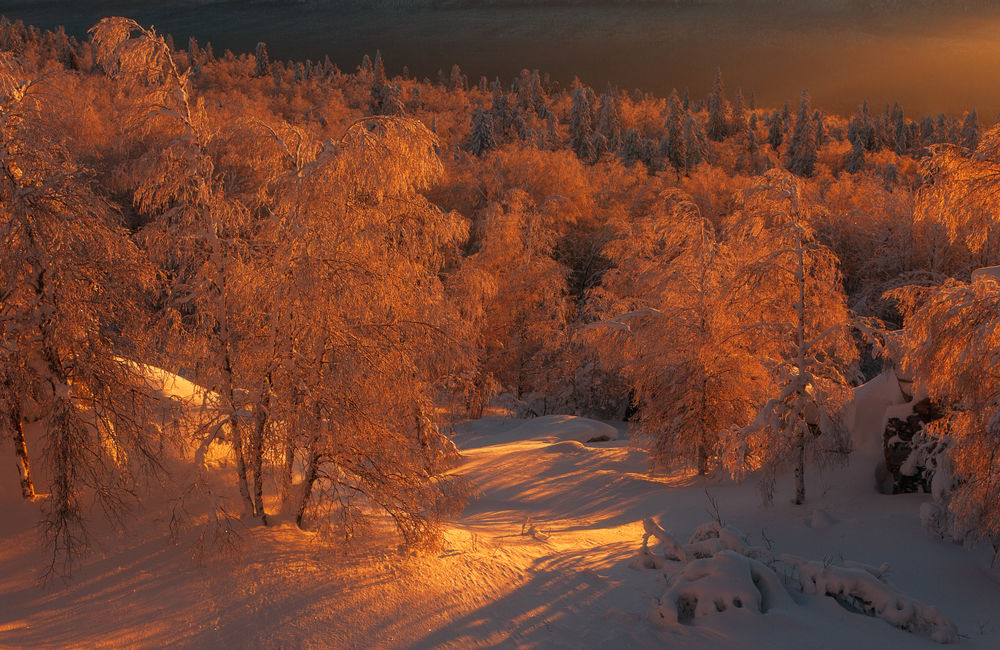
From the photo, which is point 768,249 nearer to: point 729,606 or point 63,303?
point 729,606

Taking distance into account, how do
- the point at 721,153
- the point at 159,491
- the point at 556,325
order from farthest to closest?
the point at 721,153 < the point at 556,325 < the point at 159,491

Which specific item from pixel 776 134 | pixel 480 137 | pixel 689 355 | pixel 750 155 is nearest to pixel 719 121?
pixel 776 134

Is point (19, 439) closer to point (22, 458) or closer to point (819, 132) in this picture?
point (22, 458)

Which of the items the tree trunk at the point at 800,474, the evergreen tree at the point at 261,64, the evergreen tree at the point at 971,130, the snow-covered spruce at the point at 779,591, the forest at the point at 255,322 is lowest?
the tree trunk at the point at 800,474

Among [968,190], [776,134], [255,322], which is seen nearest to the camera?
[968,190]

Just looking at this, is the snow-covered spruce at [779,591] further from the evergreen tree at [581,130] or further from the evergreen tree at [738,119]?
the evergreen tree at [738,119]

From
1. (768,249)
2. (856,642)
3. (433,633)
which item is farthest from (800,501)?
(433,633)

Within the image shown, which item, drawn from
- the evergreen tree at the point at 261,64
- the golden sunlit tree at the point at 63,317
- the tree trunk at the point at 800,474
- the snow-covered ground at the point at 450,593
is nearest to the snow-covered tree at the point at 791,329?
the tree trunk at the point at 800,474
